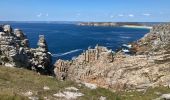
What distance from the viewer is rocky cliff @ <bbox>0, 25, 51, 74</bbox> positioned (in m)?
50.0

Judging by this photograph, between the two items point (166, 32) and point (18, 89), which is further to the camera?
point (166, 32)

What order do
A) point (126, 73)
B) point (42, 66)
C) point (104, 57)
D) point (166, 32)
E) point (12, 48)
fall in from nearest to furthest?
1. point (12, 48)
2. point (42, 66)
3. point (126, 73)
4. point (104, 57)
5. point (166, 32)

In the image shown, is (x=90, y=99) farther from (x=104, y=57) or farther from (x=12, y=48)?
(x=104, y=57)

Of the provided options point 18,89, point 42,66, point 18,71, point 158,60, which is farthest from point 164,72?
point 18,89

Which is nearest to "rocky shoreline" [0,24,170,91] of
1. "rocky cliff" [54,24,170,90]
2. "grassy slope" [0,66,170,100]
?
"rocky cliff" [54,24,170,90]

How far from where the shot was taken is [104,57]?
69.3 meters

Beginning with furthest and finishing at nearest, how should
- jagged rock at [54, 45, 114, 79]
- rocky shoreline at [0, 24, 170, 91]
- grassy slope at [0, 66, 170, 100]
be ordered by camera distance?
A: jagged rock at [54, 45, 114, 79]
rocky shoreline at [0, 24, 170, 91]
grassy slope at [0, 66, 170, 100]

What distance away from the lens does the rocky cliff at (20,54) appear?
49969 millimetres

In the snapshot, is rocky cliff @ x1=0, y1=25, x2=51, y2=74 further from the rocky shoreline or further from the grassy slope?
the grassy slope

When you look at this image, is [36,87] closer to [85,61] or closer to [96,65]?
[96,65]

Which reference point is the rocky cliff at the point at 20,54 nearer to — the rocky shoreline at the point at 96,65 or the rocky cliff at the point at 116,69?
the rocky shoreline at the point at 96,65

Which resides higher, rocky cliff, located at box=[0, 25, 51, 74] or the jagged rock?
rocky cliff, located at box=[0, 25, 51, 74]

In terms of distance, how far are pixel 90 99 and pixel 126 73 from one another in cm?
3507

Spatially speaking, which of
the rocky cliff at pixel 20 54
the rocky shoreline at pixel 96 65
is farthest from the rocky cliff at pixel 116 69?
the rocky cliff at pixel 20 54
